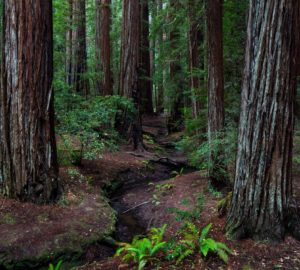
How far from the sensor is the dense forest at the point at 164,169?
4.05 meters

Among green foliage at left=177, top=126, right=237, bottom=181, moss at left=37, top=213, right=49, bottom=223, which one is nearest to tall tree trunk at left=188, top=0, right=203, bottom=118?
green foliage at left=177, top=126, right=237, bottom=181

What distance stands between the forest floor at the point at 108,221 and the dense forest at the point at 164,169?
0.07 feet

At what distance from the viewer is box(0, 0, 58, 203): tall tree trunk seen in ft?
19.6

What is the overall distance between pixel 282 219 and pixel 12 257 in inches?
156

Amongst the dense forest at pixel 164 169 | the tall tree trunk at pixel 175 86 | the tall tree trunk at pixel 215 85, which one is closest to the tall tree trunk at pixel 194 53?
the dense forest at pixel 164 169

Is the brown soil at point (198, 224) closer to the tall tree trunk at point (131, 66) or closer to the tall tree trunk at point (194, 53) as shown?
the tall tree trunk at point (194, 53)

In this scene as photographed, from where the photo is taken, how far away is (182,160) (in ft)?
39.7

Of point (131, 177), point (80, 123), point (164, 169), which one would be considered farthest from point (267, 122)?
point (164, 169)

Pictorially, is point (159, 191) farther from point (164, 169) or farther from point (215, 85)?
point (215, 85)

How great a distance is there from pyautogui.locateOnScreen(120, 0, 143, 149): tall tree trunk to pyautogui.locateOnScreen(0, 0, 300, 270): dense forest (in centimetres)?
101

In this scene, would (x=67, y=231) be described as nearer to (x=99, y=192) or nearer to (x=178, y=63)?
(x=99, y=192)

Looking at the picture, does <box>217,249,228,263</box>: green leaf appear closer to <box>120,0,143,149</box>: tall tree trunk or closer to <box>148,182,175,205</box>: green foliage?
<box>148,182,175,205</box>: green foliage

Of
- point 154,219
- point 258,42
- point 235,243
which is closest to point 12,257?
point 154,219

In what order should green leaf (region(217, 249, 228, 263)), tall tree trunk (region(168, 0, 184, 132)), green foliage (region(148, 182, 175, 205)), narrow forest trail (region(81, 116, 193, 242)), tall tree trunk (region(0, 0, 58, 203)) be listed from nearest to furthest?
1. green leaf (region(217, 249, 228, 263))
2. tall tree trunk (region(0, 0, 58, 203))
3. narrow forest trail (region(81, 116, 193, 242))
4. green foliage (region(148, 182, 175, 205))
5. tall tree trunk (region(168, 0, 184, 132))
